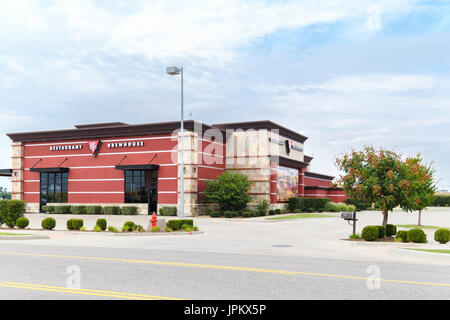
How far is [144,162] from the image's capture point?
44.7 metres

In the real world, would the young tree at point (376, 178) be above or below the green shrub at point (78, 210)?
above

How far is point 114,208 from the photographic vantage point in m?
44.7

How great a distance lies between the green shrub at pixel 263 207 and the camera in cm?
4544

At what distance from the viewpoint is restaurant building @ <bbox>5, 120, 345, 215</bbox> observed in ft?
143

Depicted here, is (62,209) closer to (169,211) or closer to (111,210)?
(111,210)

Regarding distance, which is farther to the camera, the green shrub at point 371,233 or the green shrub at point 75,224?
the green shrub at point 75,224

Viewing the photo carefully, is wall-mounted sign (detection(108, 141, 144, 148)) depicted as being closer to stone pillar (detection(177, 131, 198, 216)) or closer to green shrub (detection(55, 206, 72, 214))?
stone pillar (detection(177, 131, 198, 216))

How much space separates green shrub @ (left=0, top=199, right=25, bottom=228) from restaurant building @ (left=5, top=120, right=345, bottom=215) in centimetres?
1784

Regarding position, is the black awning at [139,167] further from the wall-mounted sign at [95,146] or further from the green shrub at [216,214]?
the green shrub at [216,214]

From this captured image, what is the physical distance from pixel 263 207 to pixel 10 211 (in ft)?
83.5

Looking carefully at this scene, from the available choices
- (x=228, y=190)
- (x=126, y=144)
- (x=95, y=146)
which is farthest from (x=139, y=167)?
(x=228, y=190)

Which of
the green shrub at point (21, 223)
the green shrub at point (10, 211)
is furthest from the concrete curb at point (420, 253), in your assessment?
the green shrub at point (10, 211)

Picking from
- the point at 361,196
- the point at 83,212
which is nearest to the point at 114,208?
the point at 83,212

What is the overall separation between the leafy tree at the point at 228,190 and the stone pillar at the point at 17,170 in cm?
2190
